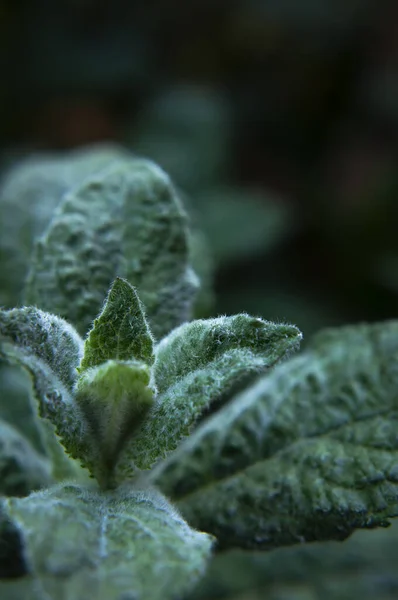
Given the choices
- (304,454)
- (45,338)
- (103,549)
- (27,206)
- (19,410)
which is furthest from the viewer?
(27,206)

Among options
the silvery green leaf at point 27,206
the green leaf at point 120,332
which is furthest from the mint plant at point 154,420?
the silvery green leaf at point 27,206

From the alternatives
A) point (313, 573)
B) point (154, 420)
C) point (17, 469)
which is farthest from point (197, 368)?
point (313, 573)

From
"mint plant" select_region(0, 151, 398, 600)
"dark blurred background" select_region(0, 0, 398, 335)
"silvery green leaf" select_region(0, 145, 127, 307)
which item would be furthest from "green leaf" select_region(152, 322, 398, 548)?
"dark blurred background" select_region(0, 0, 398, 335)

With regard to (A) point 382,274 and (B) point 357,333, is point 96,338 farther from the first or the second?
(A) point 382,274

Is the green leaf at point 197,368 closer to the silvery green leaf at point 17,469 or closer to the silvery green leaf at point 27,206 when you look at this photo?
the silvery green leaf at point 17,469

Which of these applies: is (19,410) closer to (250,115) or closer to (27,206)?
(27,206)

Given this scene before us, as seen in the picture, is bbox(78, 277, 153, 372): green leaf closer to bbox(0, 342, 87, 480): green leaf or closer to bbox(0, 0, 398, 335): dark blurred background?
bbox(0, 342, 87, 480): green leaf
